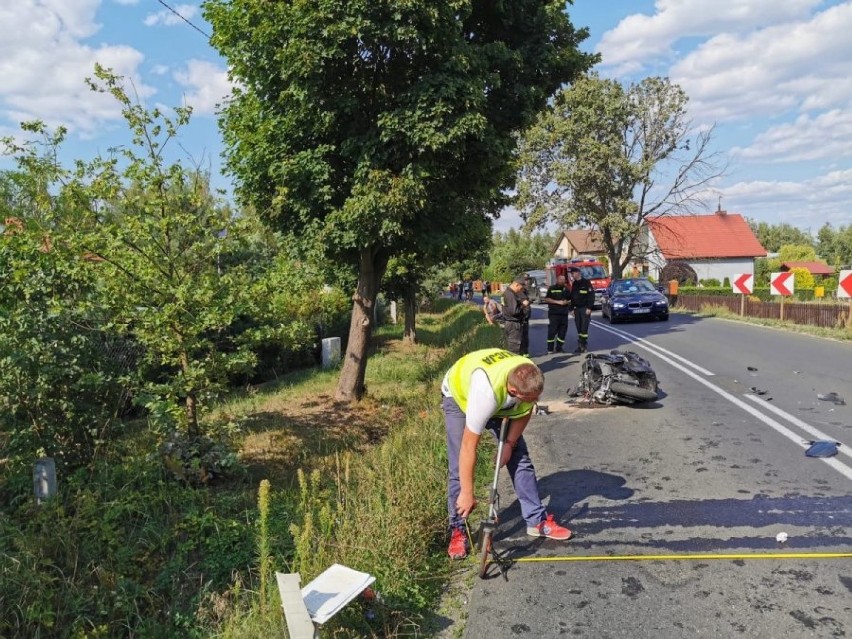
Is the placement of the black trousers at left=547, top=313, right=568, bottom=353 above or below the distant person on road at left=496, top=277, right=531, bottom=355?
below

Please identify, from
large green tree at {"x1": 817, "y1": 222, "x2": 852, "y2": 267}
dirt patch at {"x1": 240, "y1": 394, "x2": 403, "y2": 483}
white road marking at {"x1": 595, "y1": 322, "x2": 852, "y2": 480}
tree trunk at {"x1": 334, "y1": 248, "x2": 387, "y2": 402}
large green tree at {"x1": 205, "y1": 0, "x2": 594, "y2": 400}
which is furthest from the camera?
large green tree at {"x1": 817, "y1": 222, "x2": 852, "y2": 267}

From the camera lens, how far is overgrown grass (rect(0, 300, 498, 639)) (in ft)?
11.8

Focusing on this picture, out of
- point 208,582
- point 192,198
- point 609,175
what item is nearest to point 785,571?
point 208,582

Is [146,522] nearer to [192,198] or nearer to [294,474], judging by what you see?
[294,474]

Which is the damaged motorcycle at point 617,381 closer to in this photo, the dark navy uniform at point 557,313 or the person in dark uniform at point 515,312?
the person in dark uniform at point 515,312

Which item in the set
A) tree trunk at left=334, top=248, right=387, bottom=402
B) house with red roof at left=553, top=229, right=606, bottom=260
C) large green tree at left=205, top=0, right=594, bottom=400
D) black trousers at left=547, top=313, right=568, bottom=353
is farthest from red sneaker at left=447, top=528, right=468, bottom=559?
house with red roof at left=553, top=229, right=606, bottom=260

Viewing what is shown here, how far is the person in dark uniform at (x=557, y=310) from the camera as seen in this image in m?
13.8

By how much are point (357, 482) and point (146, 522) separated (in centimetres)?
164

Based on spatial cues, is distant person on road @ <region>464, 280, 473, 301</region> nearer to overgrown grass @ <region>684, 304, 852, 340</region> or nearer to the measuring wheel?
overgrown grass @ <region>684, 304, 852, 340</region>

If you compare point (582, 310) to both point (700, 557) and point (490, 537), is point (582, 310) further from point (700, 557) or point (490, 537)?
point (490, 537)

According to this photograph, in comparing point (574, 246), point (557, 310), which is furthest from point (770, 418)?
point (574, 246)

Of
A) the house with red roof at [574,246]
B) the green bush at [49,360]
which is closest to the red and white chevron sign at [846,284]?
the green bush at [49,360]

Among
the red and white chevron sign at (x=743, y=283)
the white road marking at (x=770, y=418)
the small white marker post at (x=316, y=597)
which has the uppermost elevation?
the red and white chevron sign at (x=743, y=283)

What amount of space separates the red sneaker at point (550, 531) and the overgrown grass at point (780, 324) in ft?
45.9
